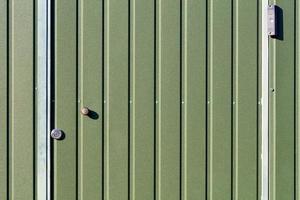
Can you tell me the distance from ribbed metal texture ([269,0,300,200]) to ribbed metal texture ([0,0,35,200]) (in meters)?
1.70

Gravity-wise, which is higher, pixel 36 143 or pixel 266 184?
pixel 36 143

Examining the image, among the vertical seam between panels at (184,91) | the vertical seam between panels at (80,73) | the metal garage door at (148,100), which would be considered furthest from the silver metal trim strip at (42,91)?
the vertical seam between panels at (184,91)

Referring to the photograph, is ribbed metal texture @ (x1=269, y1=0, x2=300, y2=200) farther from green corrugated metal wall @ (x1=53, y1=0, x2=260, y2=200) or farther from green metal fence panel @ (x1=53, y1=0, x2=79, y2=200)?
green metal fence panel @ (x1=53, y1=0, x2=79, y2=200)

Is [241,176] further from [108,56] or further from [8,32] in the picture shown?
[8,32]

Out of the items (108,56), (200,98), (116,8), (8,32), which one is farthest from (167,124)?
(8,32)

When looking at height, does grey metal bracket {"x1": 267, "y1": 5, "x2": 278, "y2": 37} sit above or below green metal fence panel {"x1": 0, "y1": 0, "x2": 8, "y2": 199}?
above

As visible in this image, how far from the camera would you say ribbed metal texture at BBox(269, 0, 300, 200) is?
3434mm

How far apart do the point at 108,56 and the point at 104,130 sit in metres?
0.52

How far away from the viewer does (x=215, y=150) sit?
11.2 feet

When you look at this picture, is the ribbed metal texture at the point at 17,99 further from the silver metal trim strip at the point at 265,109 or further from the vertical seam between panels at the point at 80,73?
the silver metal trim strip at the point at 265,109

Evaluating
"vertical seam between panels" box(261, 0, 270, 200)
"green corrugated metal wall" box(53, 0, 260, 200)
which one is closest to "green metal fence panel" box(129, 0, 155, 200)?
Answer: "green corrugated metal wall" box(53, 0, 260, 200)

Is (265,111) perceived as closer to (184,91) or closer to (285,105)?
(285,105)

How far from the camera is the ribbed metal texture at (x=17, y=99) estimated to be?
3.28 metres

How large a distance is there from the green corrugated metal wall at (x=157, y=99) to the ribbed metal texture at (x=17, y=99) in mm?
188
